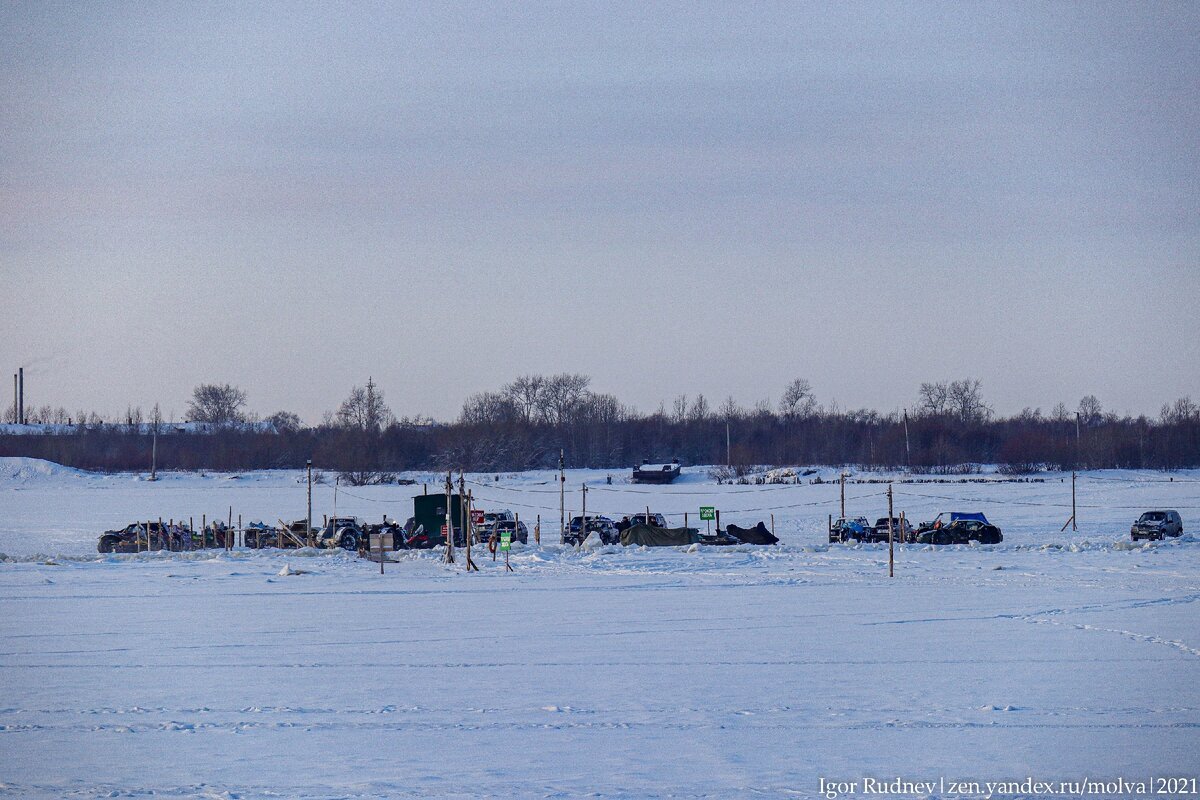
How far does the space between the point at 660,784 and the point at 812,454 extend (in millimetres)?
106310

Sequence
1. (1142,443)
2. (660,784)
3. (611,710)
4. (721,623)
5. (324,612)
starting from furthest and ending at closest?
1. (1142,443)
2. (324,612)
3. (721,623)
4. (611,710)
5. (660,784)

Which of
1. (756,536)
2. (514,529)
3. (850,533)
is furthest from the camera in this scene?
(850,533)

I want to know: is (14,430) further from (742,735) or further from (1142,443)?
(742,735)

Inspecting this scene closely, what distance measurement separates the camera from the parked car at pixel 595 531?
39500 millimetres

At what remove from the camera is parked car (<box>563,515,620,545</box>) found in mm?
39500

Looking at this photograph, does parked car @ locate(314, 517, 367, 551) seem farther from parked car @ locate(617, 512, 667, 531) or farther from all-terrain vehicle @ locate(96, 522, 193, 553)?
parked car @ locate(617, 512, 667, 531)

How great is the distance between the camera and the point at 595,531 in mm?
39406

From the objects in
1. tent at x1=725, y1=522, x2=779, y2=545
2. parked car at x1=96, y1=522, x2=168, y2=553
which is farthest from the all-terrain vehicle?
tent at x1=725, y1=522, x2=779, y2=545

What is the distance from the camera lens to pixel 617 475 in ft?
290

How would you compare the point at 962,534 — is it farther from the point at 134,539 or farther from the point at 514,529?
the point at 134,539

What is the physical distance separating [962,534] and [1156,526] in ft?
21.4

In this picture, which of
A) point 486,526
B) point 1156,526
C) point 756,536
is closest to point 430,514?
point 486,526

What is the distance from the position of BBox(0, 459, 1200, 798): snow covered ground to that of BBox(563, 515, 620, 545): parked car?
865 cm

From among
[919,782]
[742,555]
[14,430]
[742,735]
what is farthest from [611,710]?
[14,430]
